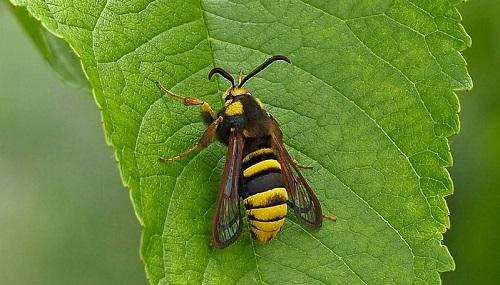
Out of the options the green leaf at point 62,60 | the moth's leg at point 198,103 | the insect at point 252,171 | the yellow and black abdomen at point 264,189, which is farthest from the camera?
the green leaf at point 62,60

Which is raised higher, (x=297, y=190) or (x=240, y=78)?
(x=240, y=78)

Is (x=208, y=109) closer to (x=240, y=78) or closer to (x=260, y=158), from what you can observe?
(x=240, y=78)

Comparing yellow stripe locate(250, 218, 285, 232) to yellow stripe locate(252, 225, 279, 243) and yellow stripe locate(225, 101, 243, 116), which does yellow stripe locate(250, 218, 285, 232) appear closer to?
yellow stripe locate(252, 225, 279, 243)

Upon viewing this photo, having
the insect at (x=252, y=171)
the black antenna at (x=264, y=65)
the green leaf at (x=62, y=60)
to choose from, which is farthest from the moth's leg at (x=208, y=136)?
the green leaf at (x=62, y=60)

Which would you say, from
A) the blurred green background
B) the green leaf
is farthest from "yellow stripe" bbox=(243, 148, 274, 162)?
the blurred green background

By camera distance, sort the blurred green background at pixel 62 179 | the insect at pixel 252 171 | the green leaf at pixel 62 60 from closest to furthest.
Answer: the insect at pixel 252 171, the green leaf at pixel 62 60, the blurred green background at pixel 62 179

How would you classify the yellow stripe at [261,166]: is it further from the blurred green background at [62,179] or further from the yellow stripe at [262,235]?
the blurred green background at [62,179]

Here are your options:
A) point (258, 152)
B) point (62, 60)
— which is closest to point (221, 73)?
point (258, 152)

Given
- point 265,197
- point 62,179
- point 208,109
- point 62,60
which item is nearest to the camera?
point 208,109
